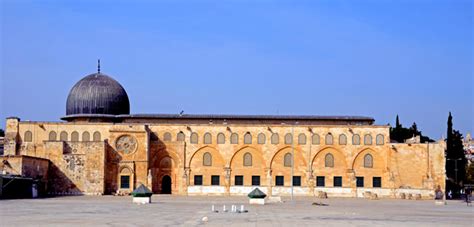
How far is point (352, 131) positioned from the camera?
227 ft

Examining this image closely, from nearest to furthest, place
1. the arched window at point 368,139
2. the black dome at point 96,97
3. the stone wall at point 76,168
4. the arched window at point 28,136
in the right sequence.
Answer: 1. the stone wall at point 76,168
2. the arched window at point 28,136
3. the arched window at point 368,139
4. the black dome at point 96,97

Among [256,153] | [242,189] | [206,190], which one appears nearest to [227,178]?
[242,189]

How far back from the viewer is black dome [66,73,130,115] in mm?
70625

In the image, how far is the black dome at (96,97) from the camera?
232ft

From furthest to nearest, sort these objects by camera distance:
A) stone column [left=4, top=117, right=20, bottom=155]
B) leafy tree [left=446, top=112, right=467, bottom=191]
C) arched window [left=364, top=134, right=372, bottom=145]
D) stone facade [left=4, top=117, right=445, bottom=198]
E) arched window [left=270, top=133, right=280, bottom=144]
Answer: leafy tree [left=446, top=112, right=467, bottom=191]
arched window [left=270, top=133, right=280, bottom=144]
arched window [left=364, top=134, right=372, bottom=145]
stone facade [left=4, top=117, right=445, bottom=198]
stone column [left=4, top=117, right=20, bottom=155]

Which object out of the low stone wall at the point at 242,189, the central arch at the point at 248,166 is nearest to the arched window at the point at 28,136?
the central arch at the point at 248,166

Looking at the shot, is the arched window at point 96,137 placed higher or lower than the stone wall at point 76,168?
higher

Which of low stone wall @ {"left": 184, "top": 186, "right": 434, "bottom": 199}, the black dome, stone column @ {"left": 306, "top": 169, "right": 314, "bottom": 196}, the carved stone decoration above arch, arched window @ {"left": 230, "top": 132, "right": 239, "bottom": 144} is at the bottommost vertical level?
low stone wall @ {"left": 184, "top": 186, "right": 434, "bottom": 199}

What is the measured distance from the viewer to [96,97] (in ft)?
232

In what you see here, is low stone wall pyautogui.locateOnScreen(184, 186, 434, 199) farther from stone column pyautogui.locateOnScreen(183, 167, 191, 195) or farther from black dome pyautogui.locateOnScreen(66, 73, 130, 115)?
black dome pyautogui.locateOnScreen(66, 73, 130, 115)

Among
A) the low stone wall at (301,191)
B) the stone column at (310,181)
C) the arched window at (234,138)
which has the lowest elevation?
the low stone wall at (301,191)

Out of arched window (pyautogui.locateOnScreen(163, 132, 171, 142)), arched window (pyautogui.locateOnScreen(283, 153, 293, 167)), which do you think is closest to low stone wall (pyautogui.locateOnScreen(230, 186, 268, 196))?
arched window (pyautogui.locateOnScreen(283, 153, 293, 167))

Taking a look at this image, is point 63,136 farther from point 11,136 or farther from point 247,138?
point 247,138

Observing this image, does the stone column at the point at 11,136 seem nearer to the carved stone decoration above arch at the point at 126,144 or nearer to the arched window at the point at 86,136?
the arched window at the point at 86,136
